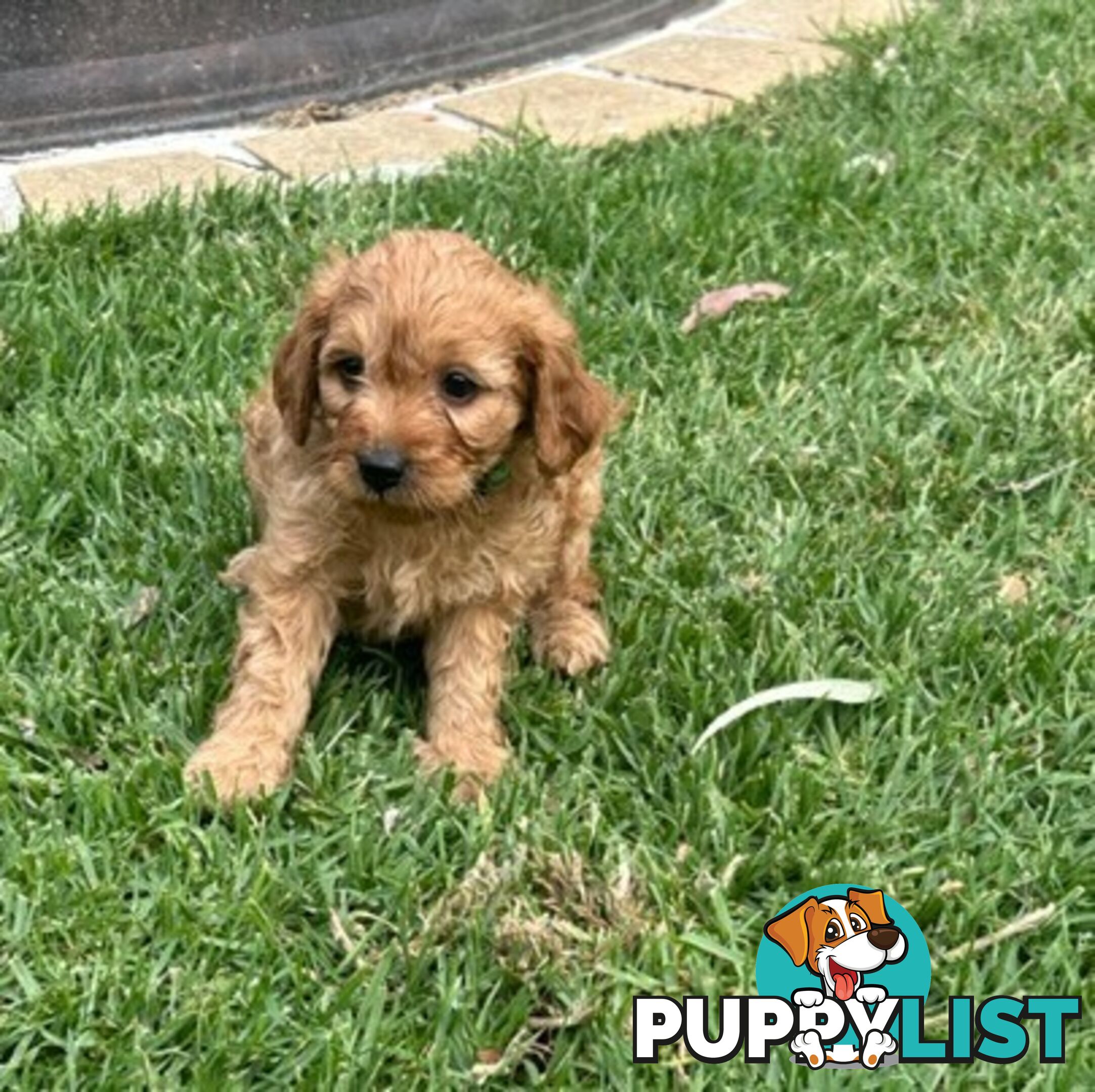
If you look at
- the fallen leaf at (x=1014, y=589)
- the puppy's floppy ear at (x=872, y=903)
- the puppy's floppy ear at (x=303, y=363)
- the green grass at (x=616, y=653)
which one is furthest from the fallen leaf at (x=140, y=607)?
the fallen leaf at (x=1014, y=589)

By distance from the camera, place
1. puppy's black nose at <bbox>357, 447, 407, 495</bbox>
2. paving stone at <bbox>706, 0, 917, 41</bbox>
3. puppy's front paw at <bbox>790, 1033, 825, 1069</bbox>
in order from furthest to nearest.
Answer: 1. paving stone at <bbox>706, 0, 917, 41</bbox>
2. puppy's black nose at <bbox>357, 447, 407, 495</bbox>
3. puppy's front paw at <bbox>790, 1033, 825, 1069</bbox>

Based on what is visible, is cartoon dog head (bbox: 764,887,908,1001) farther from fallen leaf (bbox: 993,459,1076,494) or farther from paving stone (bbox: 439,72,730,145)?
paving stone (bbox: 439,72,730,145)

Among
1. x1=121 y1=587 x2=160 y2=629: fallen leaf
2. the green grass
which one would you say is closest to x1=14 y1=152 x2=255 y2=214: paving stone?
the green grass

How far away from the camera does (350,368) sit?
263 cm

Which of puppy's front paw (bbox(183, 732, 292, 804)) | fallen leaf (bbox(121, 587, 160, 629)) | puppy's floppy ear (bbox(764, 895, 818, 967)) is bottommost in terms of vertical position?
puppy's floppy ear (bbox(764, 895, 818, 967))

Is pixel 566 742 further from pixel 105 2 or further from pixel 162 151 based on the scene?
pixel 105 2

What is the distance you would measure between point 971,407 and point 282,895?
2.17 m

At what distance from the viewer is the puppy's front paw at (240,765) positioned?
2.49 metres

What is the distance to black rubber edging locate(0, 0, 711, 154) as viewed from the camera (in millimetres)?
4789

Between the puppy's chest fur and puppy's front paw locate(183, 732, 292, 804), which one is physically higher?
the puppy's chest fur

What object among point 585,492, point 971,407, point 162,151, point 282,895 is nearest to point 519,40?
point 162,151

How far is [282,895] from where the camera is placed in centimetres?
231

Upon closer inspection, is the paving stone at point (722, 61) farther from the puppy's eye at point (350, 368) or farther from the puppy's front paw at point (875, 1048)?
the puppy's front paw at point (875, 1048)

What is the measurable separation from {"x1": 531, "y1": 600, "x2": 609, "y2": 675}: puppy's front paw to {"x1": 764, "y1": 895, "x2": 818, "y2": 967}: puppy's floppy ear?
73 centimetres
